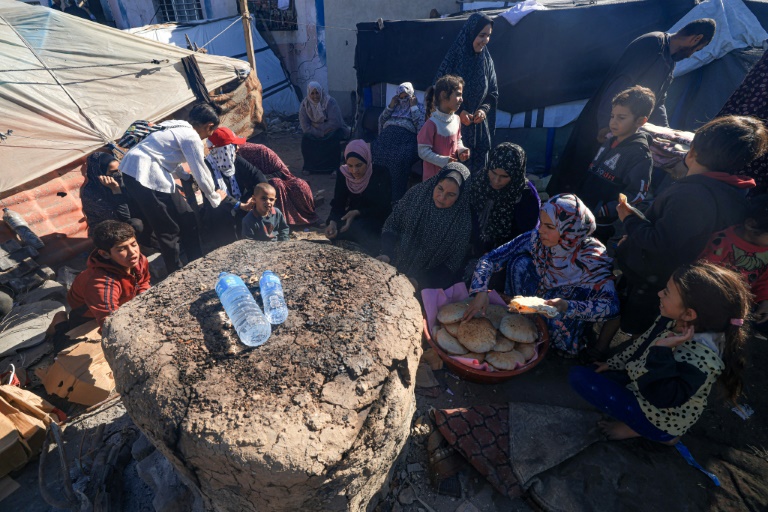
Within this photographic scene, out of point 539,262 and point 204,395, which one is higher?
point 204,395

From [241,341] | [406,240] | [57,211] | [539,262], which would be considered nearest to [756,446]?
[539,262]

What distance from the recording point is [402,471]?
2.39m

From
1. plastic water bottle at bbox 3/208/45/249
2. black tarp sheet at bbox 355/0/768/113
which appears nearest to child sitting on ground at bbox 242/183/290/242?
plastic water bottle at bbox 3/208/45/249

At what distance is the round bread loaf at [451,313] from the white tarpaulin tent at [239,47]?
8.46 meters

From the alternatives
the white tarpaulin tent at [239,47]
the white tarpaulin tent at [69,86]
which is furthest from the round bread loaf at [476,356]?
the white tarpaulin tent at [239,47]

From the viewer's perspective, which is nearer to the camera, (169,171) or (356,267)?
(356,267)

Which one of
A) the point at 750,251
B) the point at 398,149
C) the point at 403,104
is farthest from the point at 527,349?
the point at 403,104

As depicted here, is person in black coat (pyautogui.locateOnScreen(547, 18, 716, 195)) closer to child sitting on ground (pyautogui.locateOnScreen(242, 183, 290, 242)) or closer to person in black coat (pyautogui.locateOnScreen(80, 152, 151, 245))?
child sitting on ground (pyautogui.locateOnScreen(242, 183, 290, 242))

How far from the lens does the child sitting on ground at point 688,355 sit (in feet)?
6.22

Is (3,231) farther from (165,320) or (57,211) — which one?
(165,320)

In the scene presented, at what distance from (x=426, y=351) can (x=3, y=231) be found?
5.03 m

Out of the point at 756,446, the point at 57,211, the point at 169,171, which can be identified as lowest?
the point at 756,446

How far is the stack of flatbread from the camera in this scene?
271cm

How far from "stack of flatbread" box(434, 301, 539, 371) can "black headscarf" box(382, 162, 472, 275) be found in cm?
60
